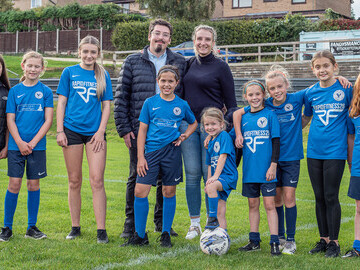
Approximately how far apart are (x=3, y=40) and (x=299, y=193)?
37.4 m

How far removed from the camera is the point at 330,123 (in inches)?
205

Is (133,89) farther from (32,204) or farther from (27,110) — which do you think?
(32,204)

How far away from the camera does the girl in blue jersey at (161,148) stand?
5.39 m

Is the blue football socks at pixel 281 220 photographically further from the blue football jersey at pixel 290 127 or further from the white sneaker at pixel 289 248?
the blue football jersey at pixel 290 127

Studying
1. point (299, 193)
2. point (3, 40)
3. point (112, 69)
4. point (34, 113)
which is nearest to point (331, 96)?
point (34, 113)

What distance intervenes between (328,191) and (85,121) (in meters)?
2.69

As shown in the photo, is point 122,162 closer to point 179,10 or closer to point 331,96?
point 331,96

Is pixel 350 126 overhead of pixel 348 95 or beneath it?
beneath

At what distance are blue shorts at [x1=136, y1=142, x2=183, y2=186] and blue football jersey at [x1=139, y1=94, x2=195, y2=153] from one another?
7 cm

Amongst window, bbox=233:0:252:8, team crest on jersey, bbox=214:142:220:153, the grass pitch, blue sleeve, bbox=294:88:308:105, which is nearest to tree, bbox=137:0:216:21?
window, bbox=233:0:252:8

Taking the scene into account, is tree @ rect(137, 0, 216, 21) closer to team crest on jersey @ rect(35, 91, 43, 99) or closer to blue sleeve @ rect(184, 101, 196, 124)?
team crest on jersey @ rect(35, 91, 43, 99)

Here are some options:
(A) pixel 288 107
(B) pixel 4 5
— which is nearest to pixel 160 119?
(A) pixel 288 107

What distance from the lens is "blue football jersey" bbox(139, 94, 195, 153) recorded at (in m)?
5.42

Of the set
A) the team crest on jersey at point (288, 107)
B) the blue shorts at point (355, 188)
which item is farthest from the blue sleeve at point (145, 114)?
the blue shorts at point (355, 188)
